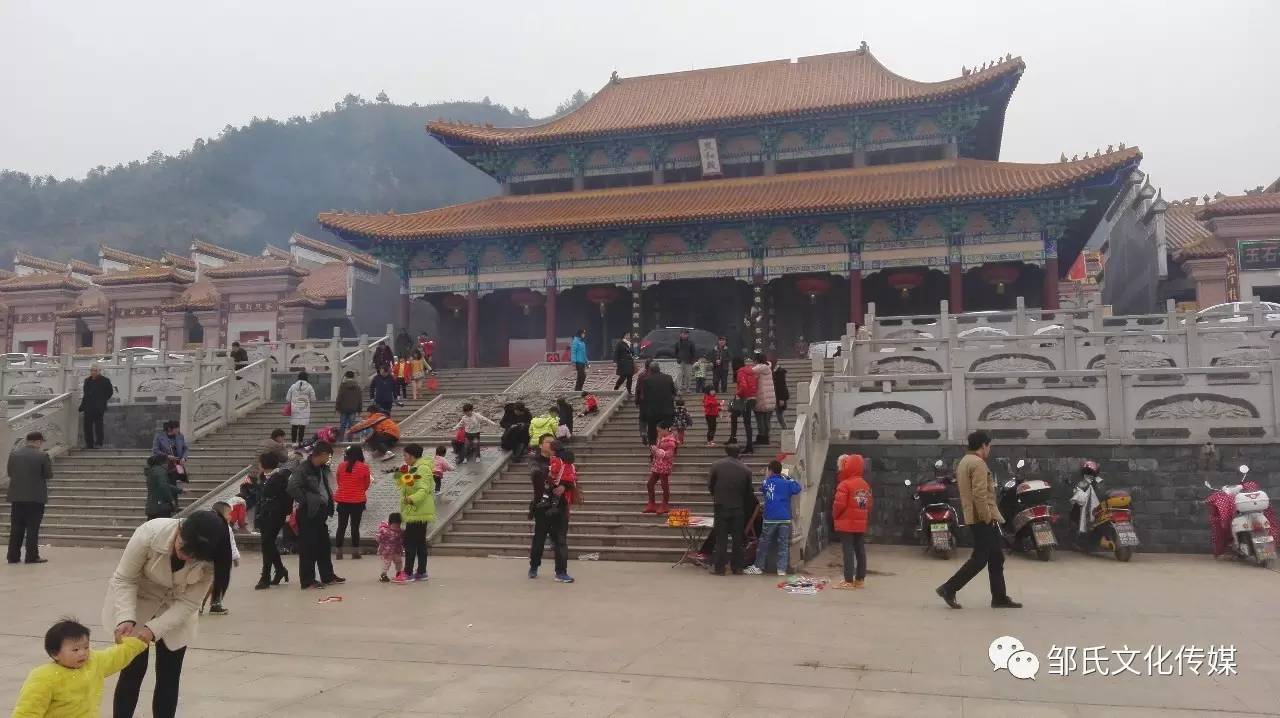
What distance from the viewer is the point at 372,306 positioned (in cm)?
2956

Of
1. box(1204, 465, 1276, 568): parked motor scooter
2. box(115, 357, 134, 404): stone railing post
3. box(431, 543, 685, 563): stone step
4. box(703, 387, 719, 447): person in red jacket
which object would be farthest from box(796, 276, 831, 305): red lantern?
box(115, 357, 134, 404): stone railing post

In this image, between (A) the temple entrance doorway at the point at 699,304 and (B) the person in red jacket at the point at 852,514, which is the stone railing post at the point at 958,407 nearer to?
(B) the person in red jacket at the point at 852,514

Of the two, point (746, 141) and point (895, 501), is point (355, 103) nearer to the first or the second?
point (746, 141)

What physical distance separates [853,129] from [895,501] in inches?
620

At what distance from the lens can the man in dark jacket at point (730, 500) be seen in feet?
29.4

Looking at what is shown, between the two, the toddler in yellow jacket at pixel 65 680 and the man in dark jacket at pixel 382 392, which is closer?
the toddler in yellow jacket at pixel 65 680

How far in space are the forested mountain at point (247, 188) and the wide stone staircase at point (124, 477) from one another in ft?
188

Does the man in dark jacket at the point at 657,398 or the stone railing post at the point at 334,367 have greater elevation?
the stone railing post at the point at 334,367

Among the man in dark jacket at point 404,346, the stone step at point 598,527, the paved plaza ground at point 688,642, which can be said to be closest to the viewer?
the paved plaza ground at point 688,642

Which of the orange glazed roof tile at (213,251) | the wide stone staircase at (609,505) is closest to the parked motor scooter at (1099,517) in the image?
the wide stone staircase at (609,505)

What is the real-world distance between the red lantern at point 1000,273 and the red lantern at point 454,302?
612 inches

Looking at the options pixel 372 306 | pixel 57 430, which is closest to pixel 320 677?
pixel 57 430

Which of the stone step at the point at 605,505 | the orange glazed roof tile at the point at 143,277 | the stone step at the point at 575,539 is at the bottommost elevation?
the stone step at the point at 575,539

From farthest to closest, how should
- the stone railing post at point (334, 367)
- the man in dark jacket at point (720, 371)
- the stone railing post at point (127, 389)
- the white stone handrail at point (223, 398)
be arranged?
the stone railing post at point (334, 367), the stone railing post at point (127, 389), the white stone handrail at point (223, 398), the man in dark jacket at point (720, 371)
